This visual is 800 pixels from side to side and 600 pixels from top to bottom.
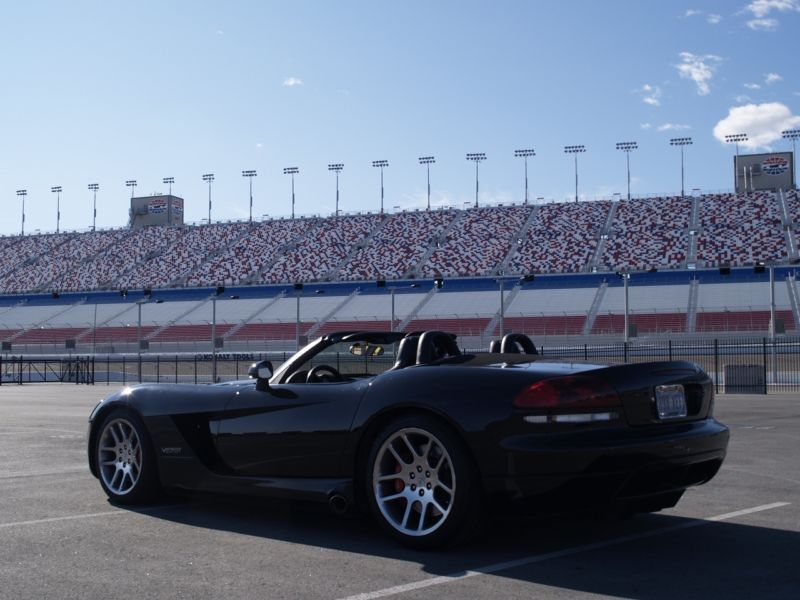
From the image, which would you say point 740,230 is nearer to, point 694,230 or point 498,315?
point 694,230

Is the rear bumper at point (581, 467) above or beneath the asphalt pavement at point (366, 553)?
above

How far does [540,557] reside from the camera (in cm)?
507

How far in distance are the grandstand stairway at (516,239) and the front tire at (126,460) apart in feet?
187

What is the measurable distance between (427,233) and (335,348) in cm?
6727

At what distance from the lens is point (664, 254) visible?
62.0m

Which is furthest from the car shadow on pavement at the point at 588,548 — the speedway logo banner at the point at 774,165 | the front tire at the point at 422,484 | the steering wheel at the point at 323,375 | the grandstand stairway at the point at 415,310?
the speedway logo banner at the point at 774,165

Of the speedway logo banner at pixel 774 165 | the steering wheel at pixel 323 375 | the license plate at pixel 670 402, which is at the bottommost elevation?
the license plate at pixel 670 402

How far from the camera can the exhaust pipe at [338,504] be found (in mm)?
5531

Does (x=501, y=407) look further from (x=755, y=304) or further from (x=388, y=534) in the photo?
(x=755, y=304)

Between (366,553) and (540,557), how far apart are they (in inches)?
37.6

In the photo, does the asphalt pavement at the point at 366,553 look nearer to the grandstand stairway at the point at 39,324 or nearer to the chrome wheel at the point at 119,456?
the chrome wheel at the point at 119,456

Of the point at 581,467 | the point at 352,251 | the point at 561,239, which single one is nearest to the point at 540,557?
the point at 581,467

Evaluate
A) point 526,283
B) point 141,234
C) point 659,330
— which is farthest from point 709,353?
point 141,234

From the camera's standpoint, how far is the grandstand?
179 ft
